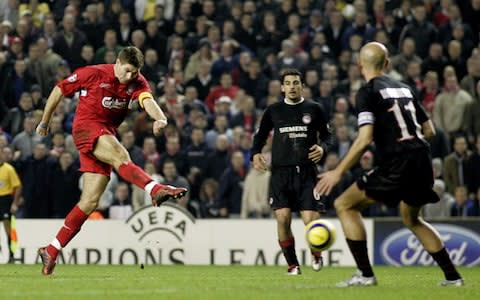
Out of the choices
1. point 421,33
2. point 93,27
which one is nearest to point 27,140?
point 93,27

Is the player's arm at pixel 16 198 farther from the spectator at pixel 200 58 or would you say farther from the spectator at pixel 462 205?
the spectator at pixel 462 205

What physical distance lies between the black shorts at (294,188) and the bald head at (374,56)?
3616 mm

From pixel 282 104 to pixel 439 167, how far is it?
714 cm

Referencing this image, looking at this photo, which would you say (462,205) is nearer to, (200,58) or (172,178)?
(172,178)

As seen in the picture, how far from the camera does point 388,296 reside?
9.87 m

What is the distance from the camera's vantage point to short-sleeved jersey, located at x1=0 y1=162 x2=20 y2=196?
19.7m

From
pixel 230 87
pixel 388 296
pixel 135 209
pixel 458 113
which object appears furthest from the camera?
pixel 230 87

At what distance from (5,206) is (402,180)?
33.4ft

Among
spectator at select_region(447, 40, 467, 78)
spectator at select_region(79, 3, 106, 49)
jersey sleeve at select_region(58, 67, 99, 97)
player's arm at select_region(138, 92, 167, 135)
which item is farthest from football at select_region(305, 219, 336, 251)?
spectator at select_region(79, 3, 106, 49)

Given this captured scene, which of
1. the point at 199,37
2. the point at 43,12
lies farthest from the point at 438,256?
the point at 43,12

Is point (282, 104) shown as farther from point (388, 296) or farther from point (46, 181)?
point (46, 181)

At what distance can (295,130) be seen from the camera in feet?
46.5

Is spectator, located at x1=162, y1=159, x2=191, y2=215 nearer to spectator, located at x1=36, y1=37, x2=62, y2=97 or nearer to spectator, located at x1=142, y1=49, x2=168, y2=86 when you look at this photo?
spectator, located at x1=142, y1=49, x2=168, y2=86

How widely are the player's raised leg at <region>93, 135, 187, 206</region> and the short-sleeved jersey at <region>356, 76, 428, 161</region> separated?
8.92ft
